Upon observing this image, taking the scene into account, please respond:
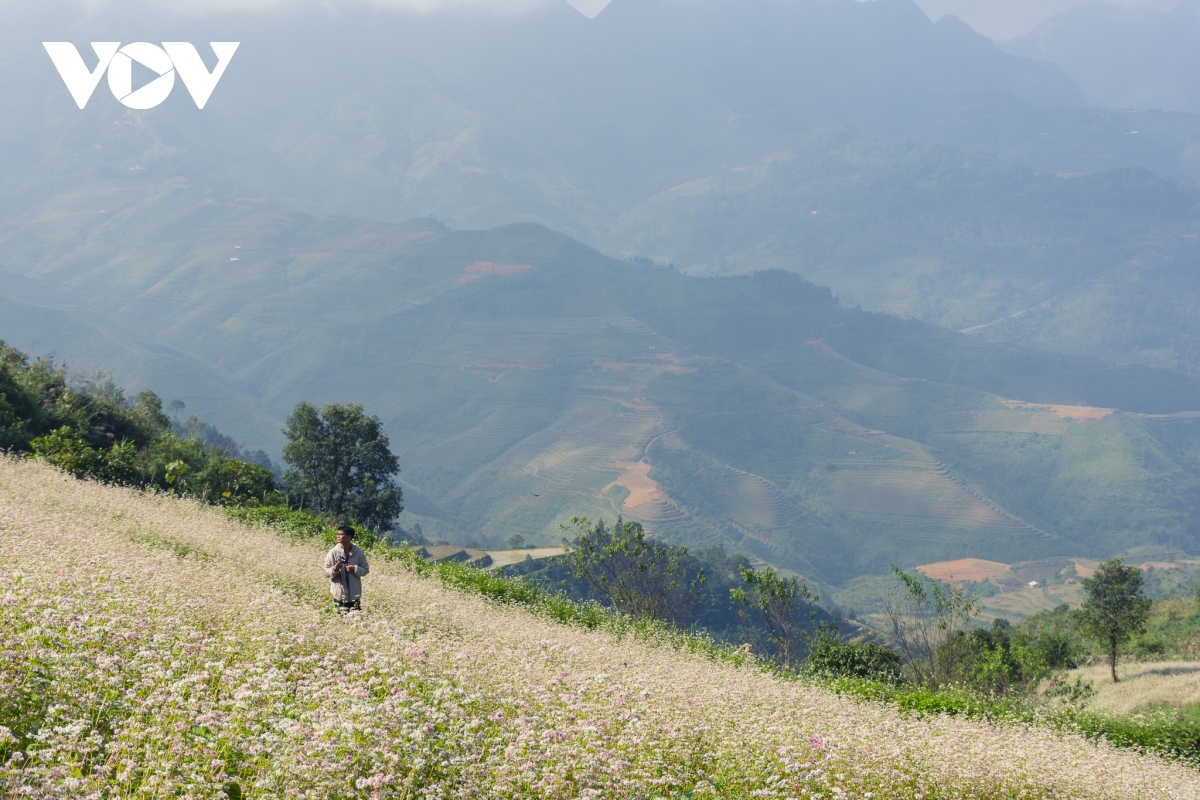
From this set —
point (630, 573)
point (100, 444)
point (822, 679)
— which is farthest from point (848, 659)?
point (100, 444)

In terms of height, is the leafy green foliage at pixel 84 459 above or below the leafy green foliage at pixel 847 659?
above

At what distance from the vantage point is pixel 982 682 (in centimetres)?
3225

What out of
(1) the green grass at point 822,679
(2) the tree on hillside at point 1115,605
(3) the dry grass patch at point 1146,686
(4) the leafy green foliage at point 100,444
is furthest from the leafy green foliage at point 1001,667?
(4) the leafy green foliage at point 100,444

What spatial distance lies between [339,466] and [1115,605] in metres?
46.0

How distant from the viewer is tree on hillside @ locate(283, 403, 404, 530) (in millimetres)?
48750

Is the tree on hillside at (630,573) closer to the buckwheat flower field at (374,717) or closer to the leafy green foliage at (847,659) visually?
the leafy green foliage at (847,659)

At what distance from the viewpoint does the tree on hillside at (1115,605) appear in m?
46.7

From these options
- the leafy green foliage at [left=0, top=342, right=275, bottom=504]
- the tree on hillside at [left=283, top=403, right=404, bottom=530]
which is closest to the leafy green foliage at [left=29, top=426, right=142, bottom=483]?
the leafy green foliage at [left=0, top=342, right=275, bottom=504]

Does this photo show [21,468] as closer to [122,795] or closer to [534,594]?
[534,594]

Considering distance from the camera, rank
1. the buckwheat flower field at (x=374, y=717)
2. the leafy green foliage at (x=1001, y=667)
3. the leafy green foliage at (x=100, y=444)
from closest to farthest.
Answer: the buckwheat flower field at (x=374, y=717) → the leafy green foliage at (x=100, y=444) → the leafy green foliage at (x=1001, y=667)

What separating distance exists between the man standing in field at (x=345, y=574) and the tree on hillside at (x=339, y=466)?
121ft

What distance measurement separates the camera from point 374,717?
7.07 m

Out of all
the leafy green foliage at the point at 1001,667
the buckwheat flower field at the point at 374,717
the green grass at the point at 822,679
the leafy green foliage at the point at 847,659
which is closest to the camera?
the buckwheat flower field at the point at 374,717

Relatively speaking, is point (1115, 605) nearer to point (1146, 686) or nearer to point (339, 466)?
point (1146, 686)
